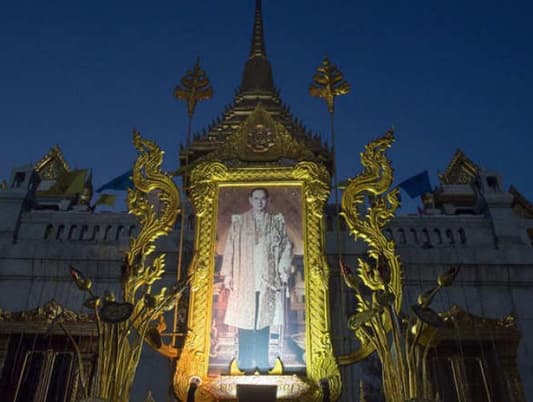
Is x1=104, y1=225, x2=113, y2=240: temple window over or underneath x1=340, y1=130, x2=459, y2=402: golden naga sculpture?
over

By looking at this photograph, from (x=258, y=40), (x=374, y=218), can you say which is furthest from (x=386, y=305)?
(x=258, y=40)

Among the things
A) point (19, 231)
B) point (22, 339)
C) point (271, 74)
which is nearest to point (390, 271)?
point (22, 339)

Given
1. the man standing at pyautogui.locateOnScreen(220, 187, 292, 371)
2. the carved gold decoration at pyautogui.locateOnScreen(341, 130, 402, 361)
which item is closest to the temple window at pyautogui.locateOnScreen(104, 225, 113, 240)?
the man standing at pyautogui.locateOnScreen(220, 187, 292, 371)

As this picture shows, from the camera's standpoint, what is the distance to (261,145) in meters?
6.65

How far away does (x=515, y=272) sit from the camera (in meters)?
6.94

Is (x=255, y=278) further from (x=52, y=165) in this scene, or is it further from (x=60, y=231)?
(x=52, y=165)

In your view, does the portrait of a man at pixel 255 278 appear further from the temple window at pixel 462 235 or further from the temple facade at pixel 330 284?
the temple window at pixel 462 235

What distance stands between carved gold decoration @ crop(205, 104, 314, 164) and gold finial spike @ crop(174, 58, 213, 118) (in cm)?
79

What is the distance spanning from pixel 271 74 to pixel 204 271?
655cm

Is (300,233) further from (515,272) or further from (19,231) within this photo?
(19,231)

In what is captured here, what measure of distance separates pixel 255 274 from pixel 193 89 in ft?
9.24

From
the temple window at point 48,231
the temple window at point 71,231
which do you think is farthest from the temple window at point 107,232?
the temple window at point 48,231

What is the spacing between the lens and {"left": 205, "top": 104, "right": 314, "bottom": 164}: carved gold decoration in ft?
21.5

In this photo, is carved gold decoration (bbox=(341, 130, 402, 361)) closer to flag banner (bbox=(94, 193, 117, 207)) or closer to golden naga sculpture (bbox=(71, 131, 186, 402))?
golden naga sculpture (bbox=(71, 131, 186, 402))
